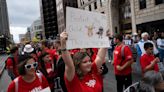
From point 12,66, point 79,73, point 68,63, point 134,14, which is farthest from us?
point 134,14

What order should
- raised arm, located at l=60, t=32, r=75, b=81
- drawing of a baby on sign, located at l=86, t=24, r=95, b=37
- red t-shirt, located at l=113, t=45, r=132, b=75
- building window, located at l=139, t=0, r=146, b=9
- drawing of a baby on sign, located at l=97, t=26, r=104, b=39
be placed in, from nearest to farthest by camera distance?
1. raised arm, located at l=60, t=32, r=75, b=81
2. drawing of a baby on sign, located at l=86, t=24, r=95, b=37
3. drawing of a baby on sign, located at l=97, t=26, r=104, b=39
4. red t-shirt, located at l=113, t=45, r=132, b=75
5. building window, located at l=139, t=0, r=146, b=9

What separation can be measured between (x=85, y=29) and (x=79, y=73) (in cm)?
58

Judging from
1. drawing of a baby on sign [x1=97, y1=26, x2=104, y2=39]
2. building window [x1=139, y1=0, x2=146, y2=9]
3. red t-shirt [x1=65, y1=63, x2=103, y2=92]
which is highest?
building window [x1=139, y1=0, x2=146, y2=9]

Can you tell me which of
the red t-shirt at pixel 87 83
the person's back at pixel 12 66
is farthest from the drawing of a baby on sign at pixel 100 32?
the person's back at pixel 12 66

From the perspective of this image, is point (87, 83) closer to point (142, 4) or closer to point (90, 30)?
point (90, 30)

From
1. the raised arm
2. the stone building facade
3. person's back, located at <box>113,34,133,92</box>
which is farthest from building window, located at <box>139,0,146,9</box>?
the raised arm

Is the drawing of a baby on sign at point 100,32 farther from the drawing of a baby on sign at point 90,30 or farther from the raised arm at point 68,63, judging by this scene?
the raised arm at point 68,63

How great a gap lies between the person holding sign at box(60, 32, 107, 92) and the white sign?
0.11 meters

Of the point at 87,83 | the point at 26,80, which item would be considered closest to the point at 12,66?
the point at 26,80

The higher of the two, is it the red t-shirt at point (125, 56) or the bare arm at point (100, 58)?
the bare arm at point (100, 58)

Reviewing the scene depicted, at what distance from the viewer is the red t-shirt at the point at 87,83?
360cm

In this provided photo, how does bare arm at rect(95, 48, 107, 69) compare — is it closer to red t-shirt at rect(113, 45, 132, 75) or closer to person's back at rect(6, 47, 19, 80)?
red t-shirt at rect(113, 45, 132, 75)

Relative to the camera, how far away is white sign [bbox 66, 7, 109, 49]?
12.0 ft

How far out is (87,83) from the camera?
379 cm
